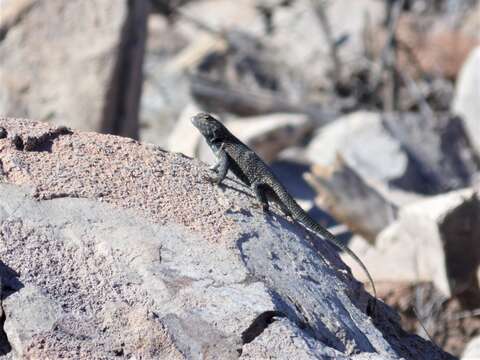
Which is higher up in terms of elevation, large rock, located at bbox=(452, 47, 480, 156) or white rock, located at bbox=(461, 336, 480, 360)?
large rock, located at bbox=(452, 47, 480, 156)

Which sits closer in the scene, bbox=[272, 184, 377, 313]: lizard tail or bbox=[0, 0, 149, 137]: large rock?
bbox=[272, 184, 377, 313]: lizard tail

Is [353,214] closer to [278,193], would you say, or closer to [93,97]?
[93,97]

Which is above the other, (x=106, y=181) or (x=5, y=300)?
(x=106, y=181)

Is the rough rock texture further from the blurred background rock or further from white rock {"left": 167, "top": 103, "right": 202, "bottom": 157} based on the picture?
white rock {"left": 167, "top": 103, "right": 202, "bottom": 157}

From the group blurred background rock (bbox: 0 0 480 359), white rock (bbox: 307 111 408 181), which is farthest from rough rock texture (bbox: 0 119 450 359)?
white rock (bbox: 307 111 408 181)

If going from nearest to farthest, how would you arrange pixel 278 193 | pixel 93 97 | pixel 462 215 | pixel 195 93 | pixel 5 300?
1. pixel 5 300
2. pixel 278 193
3. pixel 462 215
4. pixel 93 97
5. pixel 195 93

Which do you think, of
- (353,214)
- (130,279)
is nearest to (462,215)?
(353,214)

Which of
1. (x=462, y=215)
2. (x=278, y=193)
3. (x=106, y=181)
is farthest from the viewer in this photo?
(x=462, y=215)

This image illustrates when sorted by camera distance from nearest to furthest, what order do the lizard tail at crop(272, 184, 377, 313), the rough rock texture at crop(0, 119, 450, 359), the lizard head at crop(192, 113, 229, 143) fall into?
1. the rough rock texture at crop(0, 119, 450, 359)
2. the lizard tail at crop(272, 184, 377, 313)
3. the lizard head at crop(192, 113, 229, 143)
